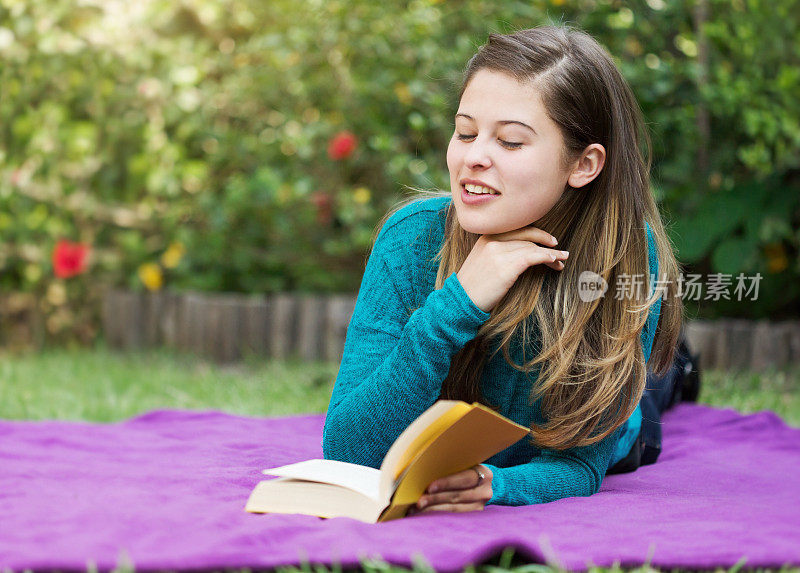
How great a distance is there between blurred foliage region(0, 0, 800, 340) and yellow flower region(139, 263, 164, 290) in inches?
1.0

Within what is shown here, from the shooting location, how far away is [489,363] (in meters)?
2.19

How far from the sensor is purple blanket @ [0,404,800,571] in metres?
1.58

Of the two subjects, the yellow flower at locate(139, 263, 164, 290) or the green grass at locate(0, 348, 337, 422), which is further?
the yellow flower at locate(139, 263, 164, 290)

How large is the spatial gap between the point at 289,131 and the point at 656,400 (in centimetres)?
281

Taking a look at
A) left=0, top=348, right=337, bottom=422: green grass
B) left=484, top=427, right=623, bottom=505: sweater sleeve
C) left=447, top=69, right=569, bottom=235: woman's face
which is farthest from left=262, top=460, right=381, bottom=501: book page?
left=0, top=348, right=337, bottom=422: green grass

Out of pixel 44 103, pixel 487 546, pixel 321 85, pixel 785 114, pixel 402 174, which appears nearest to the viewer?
pixel 487 546

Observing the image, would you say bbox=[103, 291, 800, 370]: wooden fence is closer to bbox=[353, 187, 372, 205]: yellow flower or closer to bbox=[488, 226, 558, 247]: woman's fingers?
bbox=[353, 187, 372, 205]: yellow flower

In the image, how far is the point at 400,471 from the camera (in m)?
1.73

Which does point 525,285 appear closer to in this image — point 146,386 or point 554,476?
point 554,476

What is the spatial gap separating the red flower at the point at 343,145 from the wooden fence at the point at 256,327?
726 millimetres

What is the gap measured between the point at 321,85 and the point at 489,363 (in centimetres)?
319

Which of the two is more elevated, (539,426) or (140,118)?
(140,118)

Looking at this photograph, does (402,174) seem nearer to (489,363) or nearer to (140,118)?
(140,118)

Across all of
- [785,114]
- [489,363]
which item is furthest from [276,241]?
[489,363]
